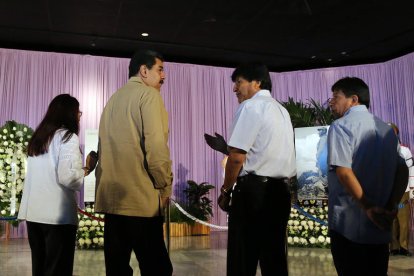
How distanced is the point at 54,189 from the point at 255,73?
1319 millimetres

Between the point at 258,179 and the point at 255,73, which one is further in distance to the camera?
the point at 255,73

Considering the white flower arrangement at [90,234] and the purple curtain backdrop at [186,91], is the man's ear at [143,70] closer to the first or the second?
Answer: the white flower arrangement at [90,234]

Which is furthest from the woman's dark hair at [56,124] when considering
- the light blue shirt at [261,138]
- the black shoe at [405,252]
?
the black shoe at [405,252]

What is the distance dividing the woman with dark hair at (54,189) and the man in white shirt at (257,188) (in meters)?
0.92

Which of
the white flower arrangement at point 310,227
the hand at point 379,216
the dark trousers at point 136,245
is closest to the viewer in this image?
the hand at point 379,216

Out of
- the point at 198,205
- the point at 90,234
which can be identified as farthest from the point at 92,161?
the point at 198,205

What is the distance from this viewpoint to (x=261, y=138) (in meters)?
2.34

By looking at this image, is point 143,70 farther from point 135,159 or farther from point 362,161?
point 362,161

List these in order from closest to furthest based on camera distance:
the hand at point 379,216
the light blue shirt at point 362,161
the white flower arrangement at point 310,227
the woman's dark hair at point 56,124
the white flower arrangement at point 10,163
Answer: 1. the hand at point 379,216
2. the light blue shirt at point 362,161
3. the woman's dark hair at point 56,124
4. the white flower arrangement at point 310,227
5. the white flower arrangement at point 10,163

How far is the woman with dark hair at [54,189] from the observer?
2568mm

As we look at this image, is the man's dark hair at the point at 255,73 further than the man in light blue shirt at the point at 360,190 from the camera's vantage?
Yes

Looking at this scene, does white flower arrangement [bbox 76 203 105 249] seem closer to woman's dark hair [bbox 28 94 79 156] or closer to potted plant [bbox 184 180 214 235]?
potted plant [bbox 184 180 214 235]

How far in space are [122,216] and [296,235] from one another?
17.8 feet

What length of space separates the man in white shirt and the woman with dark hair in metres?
0.92
